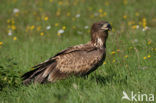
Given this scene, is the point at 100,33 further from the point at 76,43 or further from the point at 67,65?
the point at 76,43

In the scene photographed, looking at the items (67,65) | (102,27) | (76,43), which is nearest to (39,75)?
(67,65)

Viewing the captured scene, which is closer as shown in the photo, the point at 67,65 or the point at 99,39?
the point at 67,65

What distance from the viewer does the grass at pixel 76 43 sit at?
5.20m

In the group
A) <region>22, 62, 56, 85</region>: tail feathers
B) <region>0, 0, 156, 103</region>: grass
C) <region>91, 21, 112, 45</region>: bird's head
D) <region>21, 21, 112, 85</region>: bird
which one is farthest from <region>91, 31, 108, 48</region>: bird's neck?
<region>22, 62, 56, 85</region>: tail feathers

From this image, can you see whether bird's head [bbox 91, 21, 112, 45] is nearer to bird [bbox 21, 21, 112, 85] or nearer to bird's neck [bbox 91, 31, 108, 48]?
bird's neck [bbox 91, 31, 108, 48]

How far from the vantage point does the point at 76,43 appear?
7.73 m

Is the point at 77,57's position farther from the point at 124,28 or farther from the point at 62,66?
the point at 124,28

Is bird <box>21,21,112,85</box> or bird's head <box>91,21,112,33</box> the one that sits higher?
bird's head <box>91,21,112,33</box>

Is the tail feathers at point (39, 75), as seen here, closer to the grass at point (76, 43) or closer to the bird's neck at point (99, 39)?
the grass at point (76, 43)

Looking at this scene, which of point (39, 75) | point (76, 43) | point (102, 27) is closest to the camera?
point (39, 75)

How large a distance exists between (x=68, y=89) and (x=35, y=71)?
0.82 metres

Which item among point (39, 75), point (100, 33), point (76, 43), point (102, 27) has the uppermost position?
point (102, 27)

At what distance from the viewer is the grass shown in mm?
5195

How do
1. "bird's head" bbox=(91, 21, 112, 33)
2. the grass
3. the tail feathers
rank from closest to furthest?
the grass → the tail feathers → "bird's head" bbox=(91, 21, 112, 33)
